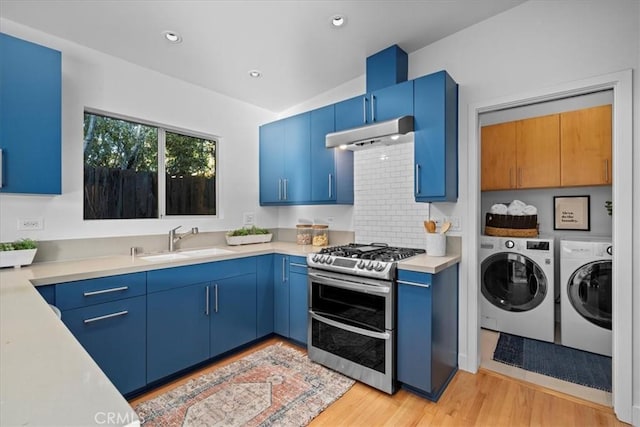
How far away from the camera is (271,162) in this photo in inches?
140

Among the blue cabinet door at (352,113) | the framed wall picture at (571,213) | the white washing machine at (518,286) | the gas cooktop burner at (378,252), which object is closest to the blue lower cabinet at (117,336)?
the gas cooktop burner at (378,252)

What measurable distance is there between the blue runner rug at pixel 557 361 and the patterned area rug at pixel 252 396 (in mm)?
1529

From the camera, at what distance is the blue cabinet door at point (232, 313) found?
254cm

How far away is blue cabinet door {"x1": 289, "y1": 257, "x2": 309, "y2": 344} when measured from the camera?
9.00 feet

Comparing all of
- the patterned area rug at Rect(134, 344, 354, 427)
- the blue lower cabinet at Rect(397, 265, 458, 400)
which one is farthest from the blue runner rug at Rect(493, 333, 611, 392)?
the patterned area rug at Rect(134, 344, 354, 427)

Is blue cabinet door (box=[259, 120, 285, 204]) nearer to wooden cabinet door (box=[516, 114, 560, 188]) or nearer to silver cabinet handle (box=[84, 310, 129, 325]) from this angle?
silver cabinet handle (box=[84, 310, 129, 325])

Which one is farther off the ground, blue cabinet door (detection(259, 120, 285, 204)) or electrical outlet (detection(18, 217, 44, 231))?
blue cabinet door (detection(259, 120, 285, 204))

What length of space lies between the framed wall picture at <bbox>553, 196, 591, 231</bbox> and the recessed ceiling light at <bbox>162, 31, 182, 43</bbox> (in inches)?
156

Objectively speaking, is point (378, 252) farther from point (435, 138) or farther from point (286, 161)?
point (286, 161)

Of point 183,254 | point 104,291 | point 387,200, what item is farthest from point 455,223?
point 104,291

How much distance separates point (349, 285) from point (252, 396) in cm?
101

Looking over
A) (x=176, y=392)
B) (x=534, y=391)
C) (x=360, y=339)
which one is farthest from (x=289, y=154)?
(x=534, y=391)

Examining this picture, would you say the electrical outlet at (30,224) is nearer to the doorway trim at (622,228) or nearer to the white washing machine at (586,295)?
the doorway trim at (622,228)

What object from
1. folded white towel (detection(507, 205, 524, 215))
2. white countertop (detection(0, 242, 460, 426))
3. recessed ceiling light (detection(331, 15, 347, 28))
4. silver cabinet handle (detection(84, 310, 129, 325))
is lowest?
silver cabinet handle (detection(84, 310, 129, 325))
